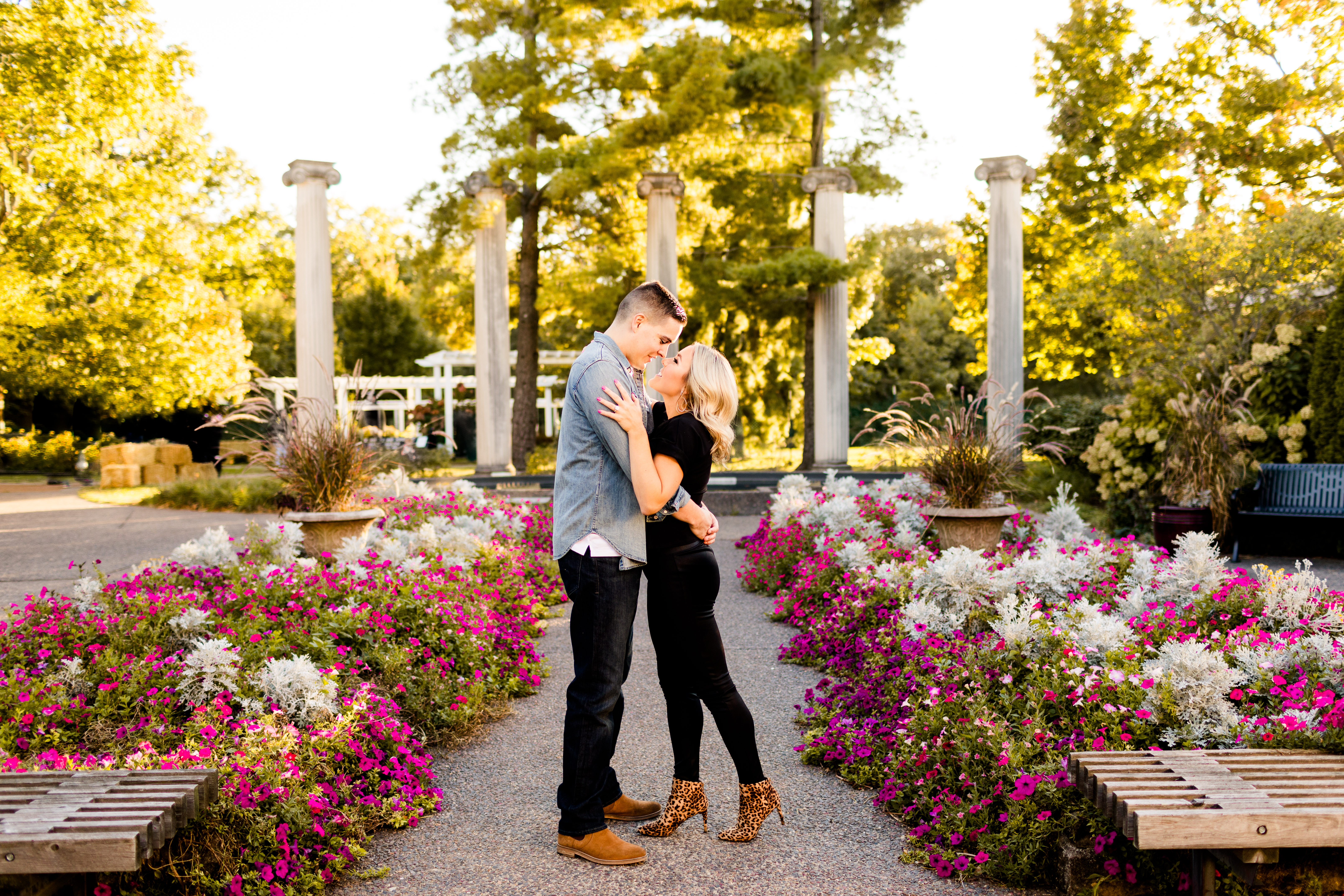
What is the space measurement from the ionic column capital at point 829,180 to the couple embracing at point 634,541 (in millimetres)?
14918

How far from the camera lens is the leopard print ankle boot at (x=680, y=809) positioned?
3252mm

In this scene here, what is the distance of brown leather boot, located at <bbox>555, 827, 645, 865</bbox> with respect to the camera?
9.85ft

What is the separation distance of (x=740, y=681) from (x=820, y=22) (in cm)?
1594

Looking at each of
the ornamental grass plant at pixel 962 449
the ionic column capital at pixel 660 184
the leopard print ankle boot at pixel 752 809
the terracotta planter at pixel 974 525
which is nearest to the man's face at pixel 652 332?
the leopard print ankle boot at pixel 752 809

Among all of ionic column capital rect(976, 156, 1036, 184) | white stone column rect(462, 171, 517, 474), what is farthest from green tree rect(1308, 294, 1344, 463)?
white stone column rect(462, 171, 517, 474)

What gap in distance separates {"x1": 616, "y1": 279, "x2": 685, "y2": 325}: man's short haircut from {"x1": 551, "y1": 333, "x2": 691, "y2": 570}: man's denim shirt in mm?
118

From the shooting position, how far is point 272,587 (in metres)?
4.93

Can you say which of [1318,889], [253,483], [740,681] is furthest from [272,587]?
[253,483]

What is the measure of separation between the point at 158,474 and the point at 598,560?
20.0 metres

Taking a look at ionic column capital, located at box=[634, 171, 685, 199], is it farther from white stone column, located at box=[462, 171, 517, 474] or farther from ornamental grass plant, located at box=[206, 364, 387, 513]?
ornamental grass plant, located at box=[206, 364, 387, 513]

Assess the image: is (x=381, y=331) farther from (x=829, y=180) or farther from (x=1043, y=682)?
(x=1043, y=682)

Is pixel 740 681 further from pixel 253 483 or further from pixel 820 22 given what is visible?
pixel 820 22

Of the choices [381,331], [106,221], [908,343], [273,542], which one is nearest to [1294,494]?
[273,542]

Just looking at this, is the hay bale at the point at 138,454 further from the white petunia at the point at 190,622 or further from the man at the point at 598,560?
the man at the point at 598,560
